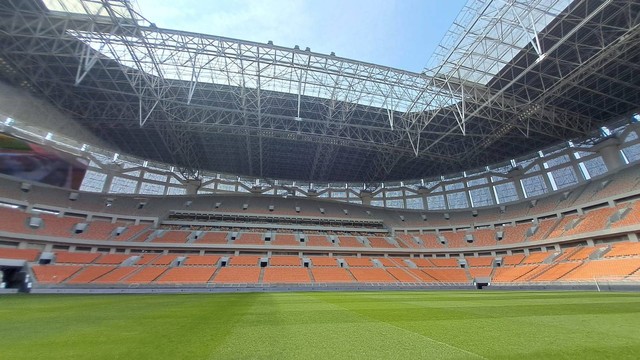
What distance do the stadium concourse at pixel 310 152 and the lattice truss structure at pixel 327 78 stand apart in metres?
0.16

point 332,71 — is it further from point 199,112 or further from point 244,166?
point 244,166

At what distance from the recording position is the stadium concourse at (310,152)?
1950cm

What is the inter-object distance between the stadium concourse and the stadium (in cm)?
22

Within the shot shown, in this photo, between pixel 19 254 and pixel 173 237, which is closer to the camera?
pixel 19 254

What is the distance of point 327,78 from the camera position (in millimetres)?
23516

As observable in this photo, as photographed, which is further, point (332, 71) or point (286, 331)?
point (332, 71)

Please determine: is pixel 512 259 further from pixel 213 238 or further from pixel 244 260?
pixel 213 238

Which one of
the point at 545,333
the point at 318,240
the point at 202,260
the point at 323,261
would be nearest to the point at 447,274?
the point at 323,261

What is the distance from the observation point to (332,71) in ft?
70.3

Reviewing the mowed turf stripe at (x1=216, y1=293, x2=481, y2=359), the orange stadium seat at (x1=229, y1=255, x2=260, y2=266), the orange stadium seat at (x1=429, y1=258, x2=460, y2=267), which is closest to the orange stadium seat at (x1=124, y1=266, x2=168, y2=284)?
the orange stadium seat at (x1=229, y1=255, x2=260, y2=266)

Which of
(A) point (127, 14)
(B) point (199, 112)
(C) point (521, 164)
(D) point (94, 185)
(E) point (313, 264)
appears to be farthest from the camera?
(C) point (521, 164)

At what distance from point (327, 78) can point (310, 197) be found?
25183mm

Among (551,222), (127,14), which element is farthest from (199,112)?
(551,222)

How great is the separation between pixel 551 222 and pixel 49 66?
52019 millimetres
